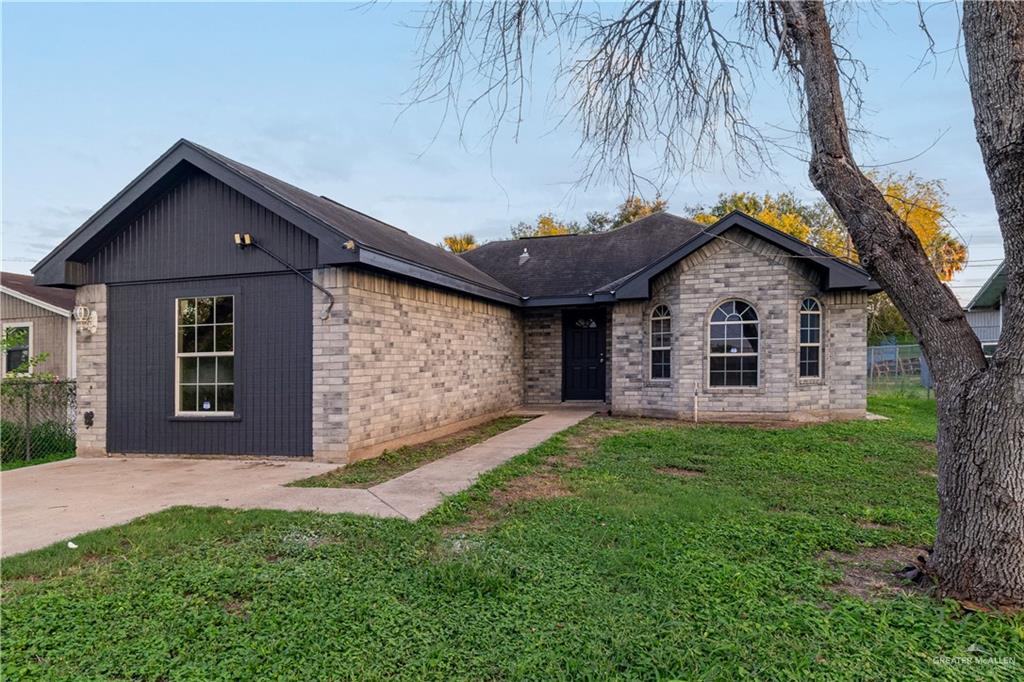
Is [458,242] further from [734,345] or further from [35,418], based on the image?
[35,418]

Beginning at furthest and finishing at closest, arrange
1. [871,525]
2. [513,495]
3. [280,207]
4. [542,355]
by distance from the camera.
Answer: [542,355] → [280,207] → [513,495] → [871,525]

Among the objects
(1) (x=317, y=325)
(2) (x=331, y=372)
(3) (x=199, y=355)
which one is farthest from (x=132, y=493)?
(1) (x=317, y=325)

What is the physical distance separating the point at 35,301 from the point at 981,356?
58.5ft

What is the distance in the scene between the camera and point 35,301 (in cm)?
1334

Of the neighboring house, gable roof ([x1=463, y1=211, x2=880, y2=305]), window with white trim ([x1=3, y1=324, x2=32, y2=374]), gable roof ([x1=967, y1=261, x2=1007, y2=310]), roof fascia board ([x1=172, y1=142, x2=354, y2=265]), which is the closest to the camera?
roof fascia board ([x1=172, y1=142, x2=354, y2=265])

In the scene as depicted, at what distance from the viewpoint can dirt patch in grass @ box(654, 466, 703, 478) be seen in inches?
254

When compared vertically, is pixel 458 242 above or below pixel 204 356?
above

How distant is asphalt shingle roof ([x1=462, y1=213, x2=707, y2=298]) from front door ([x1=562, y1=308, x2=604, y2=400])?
849 millimetres

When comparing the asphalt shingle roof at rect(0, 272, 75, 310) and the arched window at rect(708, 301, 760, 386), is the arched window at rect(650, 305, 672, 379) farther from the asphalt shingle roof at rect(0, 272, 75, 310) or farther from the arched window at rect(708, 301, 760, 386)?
the asphalt shingle roof at rect(0, 272, 75, 310)

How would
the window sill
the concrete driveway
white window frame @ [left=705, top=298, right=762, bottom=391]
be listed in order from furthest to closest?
1. white window frame @ [left=705, top=298, right=762, bottom=391]
2. the window sill
3. the concrete driveway

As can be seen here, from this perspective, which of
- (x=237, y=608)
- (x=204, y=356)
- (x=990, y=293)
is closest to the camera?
(x=237, y=608)

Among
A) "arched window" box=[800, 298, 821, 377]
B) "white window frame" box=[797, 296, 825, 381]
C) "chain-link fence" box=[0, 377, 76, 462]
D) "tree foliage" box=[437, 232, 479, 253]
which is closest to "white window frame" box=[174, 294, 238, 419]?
"chain-link fence" box=[0, 377, 76, 462]

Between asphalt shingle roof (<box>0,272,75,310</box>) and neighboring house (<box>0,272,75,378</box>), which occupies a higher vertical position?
asphalt shingle roof (<box>0,272,75,310</box>)

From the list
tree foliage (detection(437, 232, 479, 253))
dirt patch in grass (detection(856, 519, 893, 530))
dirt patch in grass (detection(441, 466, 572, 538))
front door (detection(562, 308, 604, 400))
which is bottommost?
dirt patch in grass (detection(441, 466, 572, 538))
